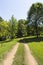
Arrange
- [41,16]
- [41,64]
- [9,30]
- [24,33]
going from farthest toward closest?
[24,33], [9,30], [41,16], [41,64]

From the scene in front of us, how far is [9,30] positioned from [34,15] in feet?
43.6

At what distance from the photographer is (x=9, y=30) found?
7269 cm

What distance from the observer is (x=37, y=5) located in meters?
66.1

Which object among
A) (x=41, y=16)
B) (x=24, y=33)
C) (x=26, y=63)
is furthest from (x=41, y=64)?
(x=24, y=33)

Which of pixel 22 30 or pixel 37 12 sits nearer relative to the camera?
→ pixel 37 12

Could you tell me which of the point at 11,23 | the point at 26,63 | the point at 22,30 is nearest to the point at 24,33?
the point at 22,30

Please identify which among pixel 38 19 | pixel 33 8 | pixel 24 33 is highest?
pixel 33 8

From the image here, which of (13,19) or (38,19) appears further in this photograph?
(13,19)

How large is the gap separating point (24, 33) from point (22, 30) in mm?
1913

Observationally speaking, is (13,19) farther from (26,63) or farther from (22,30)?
(26,63)

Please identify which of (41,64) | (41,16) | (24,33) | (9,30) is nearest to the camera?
(41,64)

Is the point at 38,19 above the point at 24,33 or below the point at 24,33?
above

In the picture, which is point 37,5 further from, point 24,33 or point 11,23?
point 24,33

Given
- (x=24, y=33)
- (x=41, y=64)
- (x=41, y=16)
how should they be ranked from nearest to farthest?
→ (x=41, y=64) → (x=41, y=16) → (x=24, y=33)
